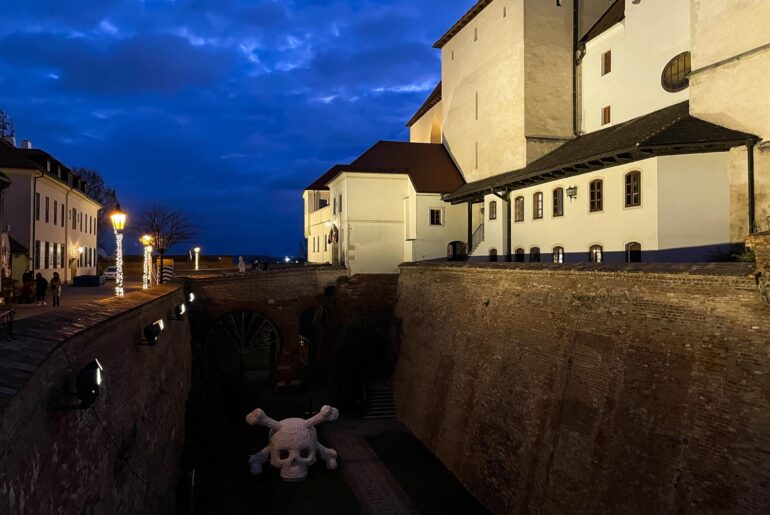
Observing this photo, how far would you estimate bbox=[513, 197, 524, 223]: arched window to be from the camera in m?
24.9

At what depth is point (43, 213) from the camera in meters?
27.7

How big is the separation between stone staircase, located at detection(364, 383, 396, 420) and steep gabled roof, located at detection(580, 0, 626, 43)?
1937cm

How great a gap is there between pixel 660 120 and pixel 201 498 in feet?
63.6

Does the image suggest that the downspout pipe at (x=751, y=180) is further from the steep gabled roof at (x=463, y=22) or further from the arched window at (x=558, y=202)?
the steep gabled roof at (x=463, y=22)

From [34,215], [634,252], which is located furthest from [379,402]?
[34,215]

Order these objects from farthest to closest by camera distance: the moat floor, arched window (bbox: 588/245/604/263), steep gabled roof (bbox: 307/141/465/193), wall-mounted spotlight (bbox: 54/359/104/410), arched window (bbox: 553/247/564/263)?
steep gabled roof (bbox: 307/141/465/193)
arched window (bbox: 553/247/564/263)
arched window (bbox: 588/245/604/263)
the moat floor
wall-mounted spotlight (bbox: 54/359/104/410)

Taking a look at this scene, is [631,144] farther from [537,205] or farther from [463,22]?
[463,22]

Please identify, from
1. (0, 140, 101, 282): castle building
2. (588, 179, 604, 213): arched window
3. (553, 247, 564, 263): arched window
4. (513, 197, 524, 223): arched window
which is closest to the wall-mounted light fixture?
(588, 179, 604, 213): arched window

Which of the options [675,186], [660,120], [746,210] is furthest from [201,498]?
[660,120]

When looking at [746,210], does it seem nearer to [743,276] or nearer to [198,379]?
[743,276]

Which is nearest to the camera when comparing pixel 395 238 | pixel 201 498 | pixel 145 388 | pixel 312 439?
pixel 145 388

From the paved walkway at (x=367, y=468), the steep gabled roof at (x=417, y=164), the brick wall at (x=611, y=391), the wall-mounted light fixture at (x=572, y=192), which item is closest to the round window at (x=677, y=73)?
the wall-mounted light fixture at (x=572, y=192)

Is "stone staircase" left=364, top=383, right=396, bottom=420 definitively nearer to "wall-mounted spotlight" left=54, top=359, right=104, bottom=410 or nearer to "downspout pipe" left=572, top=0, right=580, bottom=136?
"downspout pipe" left=572, top=0, right=580, bottom=136

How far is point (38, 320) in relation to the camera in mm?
9016
